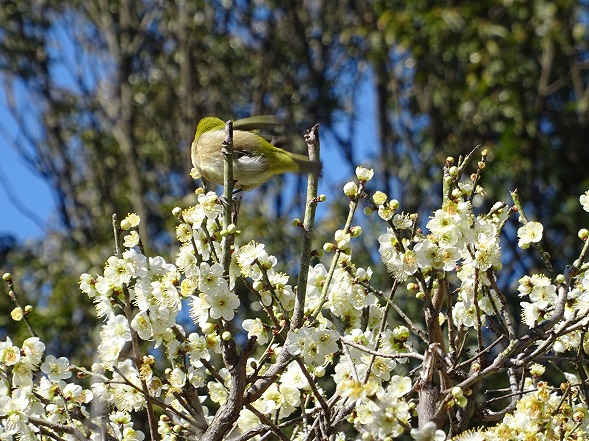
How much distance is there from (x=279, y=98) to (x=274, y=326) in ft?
27.6

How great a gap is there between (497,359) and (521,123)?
24.6 feet

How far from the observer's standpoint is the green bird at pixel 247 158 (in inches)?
128

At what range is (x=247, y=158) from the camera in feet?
10.7

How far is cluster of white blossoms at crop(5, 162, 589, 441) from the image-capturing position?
2316 millimetres

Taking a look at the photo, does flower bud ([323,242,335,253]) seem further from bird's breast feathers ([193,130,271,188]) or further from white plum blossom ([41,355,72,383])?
bird's breast feathers ([193,130,271,188])

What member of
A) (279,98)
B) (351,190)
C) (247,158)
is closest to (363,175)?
(351,190)

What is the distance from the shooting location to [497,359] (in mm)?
2238

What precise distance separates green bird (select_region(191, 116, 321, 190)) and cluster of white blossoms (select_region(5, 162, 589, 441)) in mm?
744

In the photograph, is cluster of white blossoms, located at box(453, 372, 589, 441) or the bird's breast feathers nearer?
cluster of white blossoms, located at box(453, 372, 589, 441)

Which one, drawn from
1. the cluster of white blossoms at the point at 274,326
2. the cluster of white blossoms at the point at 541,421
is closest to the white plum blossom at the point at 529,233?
the cluster of white blossoms at the point at 274,326

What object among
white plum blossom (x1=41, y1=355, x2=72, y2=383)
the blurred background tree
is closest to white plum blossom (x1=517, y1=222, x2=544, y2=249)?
white plum blossom (x1=41, y1=355, x2=72, y2=383)

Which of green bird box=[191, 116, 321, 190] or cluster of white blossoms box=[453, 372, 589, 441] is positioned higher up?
green bird box=[191, 116, 321, 190]

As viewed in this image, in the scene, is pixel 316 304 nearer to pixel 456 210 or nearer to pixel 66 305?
pixel 456 210

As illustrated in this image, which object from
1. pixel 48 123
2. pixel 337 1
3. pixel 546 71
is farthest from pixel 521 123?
pixel 48 123
